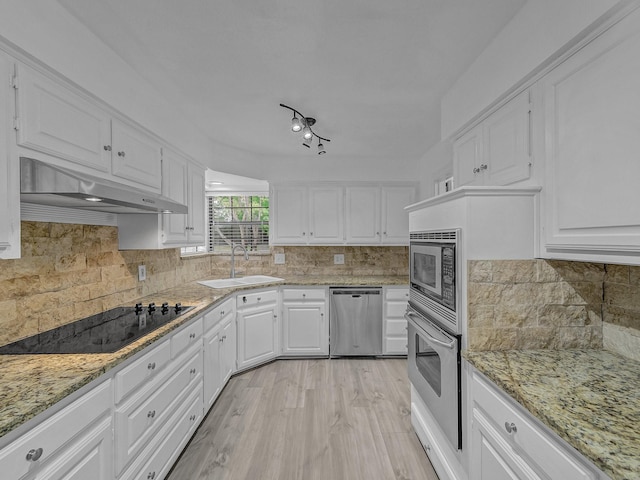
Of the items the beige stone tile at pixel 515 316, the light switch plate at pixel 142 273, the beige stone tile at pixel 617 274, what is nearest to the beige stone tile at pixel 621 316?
the beige stone tile at pixel 617 274

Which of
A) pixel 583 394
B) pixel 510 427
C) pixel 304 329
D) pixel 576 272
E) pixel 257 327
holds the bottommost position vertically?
pixel 304 329

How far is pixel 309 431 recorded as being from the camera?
7.52 feet

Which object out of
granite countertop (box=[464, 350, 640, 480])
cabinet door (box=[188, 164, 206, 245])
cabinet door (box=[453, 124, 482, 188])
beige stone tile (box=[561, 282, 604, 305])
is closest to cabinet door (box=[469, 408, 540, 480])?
granite countertop (box=[464, 350, 640, 480])

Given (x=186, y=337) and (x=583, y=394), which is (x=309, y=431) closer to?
(x=186, y=337)

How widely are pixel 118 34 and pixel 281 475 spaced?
2610mm

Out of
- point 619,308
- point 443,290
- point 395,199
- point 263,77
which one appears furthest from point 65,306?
point 395,199

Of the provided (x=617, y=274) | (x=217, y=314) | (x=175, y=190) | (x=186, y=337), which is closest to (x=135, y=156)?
(x=175, y=190)

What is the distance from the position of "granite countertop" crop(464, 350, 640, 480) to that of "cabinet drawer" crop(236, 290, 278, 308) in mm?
2232

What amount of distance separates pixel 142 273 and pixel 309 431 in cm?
184

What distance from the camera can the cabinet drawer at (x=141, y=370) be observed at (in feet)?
4.50

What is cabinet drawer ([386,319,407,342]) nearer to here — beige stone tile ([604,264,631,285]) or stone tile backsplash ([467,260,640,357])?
stone tile backsplash ([467,260,640,357])

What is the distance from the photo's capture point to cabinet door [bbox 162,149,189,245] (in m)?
2.41

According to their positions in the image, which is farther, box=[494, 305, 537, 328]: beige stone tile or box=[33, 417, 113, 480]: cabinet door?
box=[494, 305, 537, 328]: beige stone tile

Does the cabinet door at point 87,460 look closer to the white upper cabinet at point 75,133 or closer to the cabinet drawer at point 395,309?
the white upper cabinet at point 75,133
